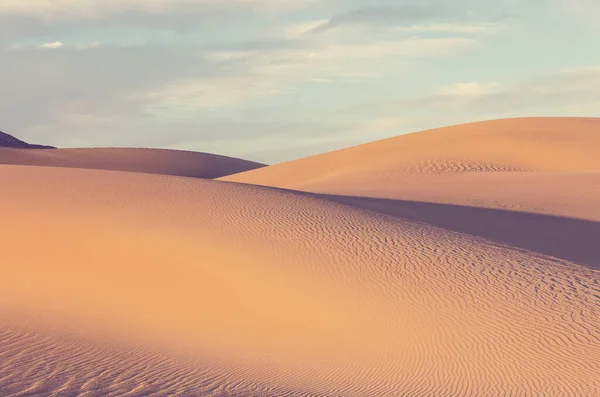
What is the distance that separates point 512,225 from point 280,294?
30.6ft

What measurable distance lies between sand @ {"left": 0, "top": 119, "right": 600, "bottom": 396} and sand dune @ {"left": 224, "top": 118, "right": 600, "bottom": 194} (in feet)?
39.4

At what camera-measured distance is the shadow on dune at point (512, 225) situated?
58.8ft

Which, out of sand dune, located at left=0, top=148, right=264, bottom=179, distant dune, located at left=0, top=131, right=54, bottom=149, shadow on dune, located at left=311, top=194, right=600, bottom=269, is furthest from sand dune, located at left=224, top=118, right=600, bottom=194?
distant dune, located at left=0, top=131, right=54, bottom=149

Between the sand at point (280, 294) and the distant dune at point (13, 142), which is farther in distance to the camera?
the distant dune at point (13, 142)

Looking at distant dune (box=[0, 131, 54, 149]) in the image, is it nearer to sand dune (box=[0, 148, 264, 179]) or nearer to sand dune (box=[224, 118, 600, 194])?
sand dune (box=[0, 148, 264, 179])

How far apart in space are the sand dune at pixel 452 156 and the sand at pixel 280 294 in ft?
39.4

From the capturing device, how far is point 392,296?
13727mm

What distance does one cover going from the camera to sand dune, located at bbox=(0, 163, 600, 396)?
32.7 feet

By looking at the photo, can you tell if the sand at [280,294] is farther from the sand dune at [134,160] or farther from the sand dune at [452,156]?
the sand dune at [134,160]

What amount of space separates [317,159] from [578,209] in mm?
25711

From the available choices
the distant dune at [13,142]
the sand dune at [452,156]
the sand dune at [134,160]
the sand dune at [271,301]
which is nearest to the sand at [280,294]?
the sand dune at [271,301]

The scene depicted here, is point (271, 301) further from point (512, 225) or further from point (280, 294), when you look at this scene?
point (512, 225)

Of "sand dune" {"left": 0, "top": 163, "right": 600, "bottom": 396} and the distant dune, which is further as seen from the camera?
the distant dune

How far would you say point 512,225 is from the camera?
2050cm
